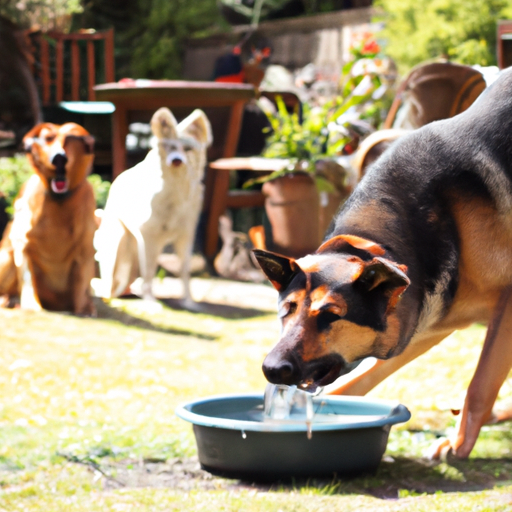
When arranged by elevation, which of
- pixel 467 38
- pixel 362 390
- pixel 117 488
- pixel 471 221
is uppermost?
pixel 467 38

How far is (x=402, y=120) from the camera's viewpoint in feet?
19.3

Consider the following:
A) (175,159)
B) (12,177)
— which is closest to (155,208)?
(175,159)

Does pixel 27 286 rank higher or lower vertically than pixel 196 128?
lower

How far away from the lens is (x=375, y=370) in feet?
9.49

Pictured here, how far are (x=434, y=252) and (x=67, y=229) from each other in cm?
399

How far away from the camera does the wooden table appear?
754 centimetres

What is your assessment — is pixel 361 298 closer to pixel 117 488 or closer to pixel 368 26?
pixel 117 488

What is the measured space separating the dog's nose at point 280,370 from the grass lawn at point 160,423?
64 cm

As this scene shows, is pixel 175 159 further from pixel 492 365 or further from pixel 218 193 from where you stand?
pixel 492 365

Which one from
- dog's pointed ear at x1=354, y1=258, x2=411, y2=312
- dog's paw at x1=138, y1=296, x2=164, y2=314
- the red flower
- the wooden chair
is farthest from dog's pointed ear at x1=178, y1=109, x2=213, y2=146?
dog's pointed ear at x1=354, y1=258, x2=411, y2=312

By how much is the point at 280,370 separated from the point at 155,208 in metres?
4.46

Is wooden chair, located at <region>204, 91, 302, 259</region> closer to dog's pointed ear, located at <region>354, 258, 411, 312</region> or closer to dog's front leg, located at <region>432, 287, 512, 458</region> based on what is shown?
dog's front leg, located at <region>432, 287, 512, 458</region>

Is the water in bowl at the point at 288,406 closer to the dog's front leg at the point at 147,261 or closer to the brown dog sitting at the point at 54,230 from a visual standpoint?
the brown dog sitting at the point at 54,230

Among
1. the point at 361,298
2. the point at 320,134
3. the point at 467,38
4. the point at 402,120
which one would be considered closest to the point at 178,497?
the point at 361,298
